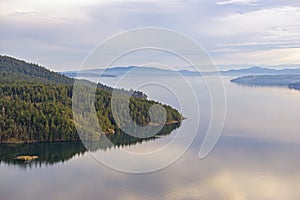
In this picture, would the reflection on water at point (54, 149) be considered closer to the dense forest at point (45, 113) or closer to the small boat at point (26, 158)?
the small boat at point (26, 158)

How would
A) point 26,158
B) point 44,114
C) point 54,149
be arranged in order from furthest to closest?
point 44,114
point 54,149
point 26,158

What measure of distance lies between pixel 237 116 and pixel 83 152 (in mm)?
12629

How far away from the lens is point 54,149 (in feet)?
65.3

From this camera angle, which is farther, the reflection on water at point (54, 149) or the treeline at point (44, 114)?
the treeline at point (44, 114)

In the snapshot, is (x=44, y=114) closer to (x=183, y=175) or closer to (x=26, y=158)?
(x=26, y=158)

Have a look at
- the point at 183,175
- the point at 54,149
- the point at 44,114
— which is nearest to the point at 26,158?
the point at 54,149

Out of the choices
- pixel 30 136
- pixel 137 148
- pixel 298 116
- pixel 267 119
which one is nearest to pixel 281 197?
pixel 137 148

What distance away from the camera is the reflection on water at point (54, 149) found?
688 inches

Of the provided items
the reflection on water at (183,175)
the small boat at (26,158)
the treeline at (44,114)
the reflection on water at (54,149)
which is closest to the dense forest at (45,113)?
the treeline at (44,114)

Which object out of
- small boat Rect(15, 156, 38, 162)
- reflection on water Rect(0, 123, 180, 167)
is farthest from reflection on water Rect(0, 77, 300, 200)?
small boat Rect(15, 156, 38, 162)

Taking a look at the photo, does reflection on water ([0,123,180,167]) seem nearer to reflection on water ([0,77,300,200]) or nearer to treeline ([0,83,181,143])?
reflection on water ([0,77,300,200])

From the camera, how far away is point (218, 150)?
18.3 m

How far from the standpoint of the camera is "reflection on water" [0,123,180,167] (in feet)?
57.3

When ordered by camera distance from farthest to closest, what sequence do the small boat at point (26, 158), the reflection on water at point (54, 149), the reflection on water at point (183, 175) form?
the small boat at point (26, 158)
the reflection on water at point (54, 149)
the reflection on water at point (183, 175)
